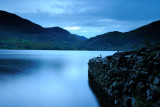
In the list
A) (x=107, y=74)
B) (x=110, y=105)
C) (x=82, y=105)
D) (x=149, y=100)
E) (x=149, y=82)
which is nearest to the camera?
(x=149, y=100)

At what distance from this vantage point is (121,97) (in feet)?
19.0

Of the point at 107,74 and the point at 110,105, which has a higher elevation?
the point at 107,74

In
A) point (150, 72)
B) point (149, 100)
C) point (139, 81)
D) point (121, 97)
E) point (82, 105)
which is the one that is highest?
point (150, 72)

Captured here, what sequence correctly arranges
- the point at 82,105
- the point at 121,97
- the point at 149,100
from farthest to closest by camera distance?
the point at 82,105 → the point at 121,97 → the point at 149,100

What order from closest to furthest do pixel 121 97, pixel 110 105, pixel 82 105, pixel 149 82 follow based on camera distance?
pixel 149 82
pixel 121 97
pixel 110 105
pixel 82 105

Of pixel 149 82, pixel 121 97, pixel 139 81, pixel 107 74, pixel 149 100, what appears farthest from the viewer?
pixel 107 74

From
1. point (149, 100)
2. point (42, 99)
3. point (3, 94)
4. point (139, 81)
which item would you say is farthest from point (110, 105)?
point (3, 94)

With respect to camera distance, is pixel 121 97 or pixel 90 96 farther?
pixel 90 96

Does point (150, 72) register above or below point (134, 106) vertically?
above

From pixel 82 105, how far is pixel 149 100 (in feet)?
12.9

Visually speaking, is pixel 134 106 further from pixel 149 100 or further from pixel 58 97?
pixel 58 97

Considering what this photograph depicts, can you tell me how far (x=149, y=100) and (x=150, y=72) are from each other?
90 centimetres

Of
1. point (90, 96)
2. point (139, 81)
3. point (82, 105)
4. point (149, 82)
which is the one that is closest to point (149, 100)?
point (149, 82)

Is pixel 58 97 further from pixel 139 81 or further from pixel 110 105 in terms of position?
pixel 139 81
